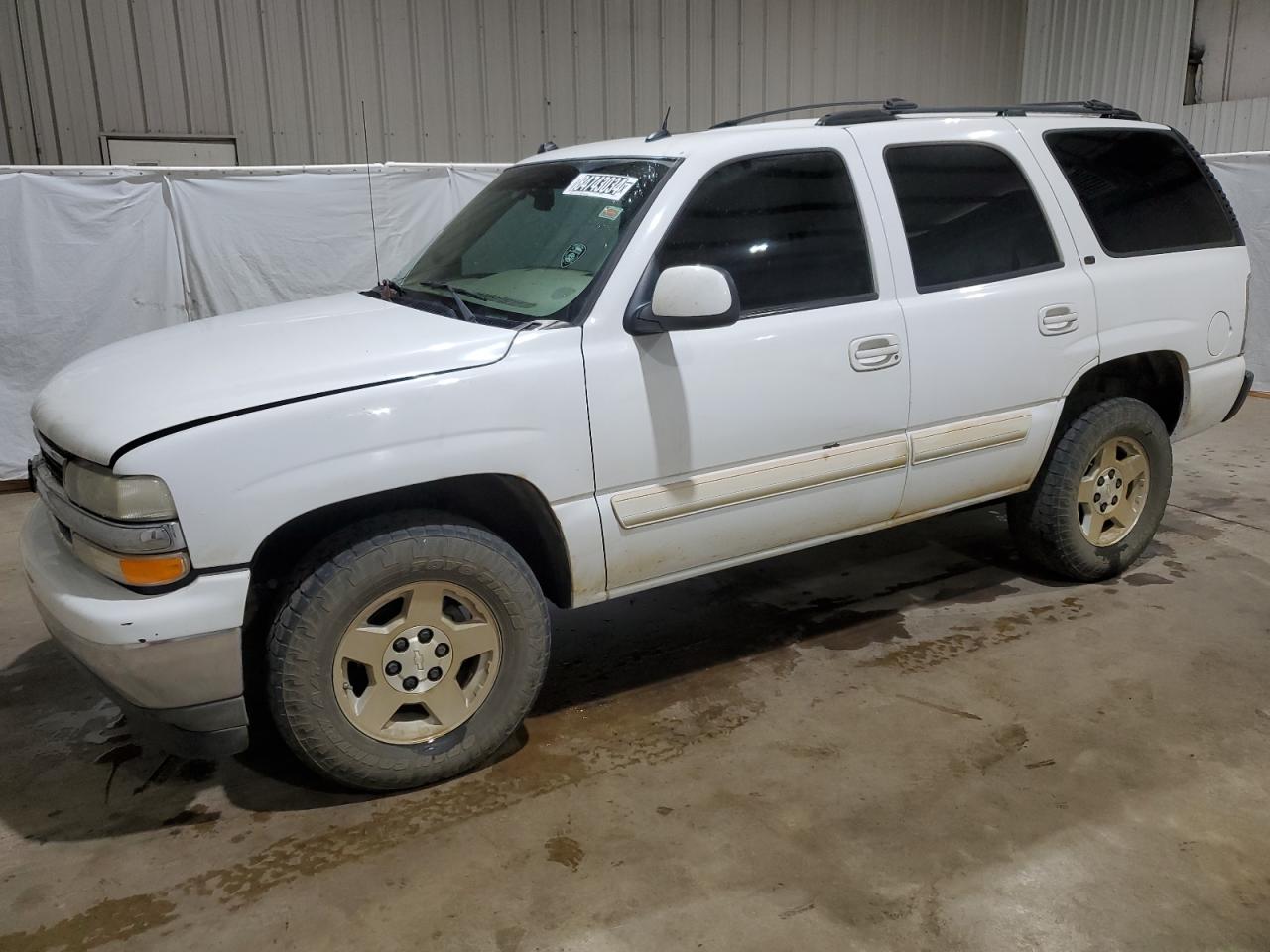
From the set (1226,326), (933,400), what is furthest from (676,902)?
(1226,326)

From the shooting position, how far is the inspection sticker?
3.23 m

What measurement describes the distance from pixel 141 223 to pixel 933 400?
17.9 feet

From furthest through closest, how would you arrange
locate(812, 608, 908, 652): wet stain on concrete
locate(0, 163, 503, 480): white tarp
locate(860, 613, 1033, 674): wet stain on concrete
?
locate(0, 163, 503, 480): white tarp → locate(812, 608, 908, 652): wet stain on concrete → locate(860, 613, 1033, 674): wet stain on concrete

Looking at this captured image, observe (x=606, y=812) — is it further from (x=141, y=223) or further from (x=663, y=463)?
(x=141, y=223)

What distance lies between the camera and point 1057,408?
3.91 meters

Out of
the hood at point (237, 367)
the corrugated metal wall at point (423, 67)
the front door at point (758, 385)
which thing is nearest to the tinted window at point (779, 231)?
the front door at point (758, 385)

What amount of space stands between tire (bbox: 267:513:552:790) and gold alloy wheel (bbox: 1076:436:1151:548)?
2.56 m

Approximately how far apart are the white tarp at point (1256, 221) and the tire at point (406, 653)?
7.86m

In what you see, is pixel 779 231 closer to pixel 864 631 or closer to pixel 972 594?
pixel 864 631

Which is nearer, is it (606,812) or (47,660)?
(606,812)

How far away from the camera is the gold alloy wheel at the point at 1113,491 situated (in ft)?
13.8

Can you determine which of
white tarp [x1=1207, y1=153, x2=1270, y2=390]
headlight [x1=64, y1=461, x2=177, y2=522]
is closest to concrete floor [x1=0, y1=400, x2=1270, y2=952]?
headlight [x1=64, y1=461, x2=177, y2=522]

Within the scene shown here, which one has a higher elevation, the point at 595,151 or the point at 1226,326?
the point at 595,151

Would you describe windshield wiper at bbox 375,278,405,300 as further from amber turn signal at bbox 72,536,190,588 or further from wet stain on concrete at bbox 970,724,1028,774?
wet stain on concrete at bbox 970,724,1028,774
